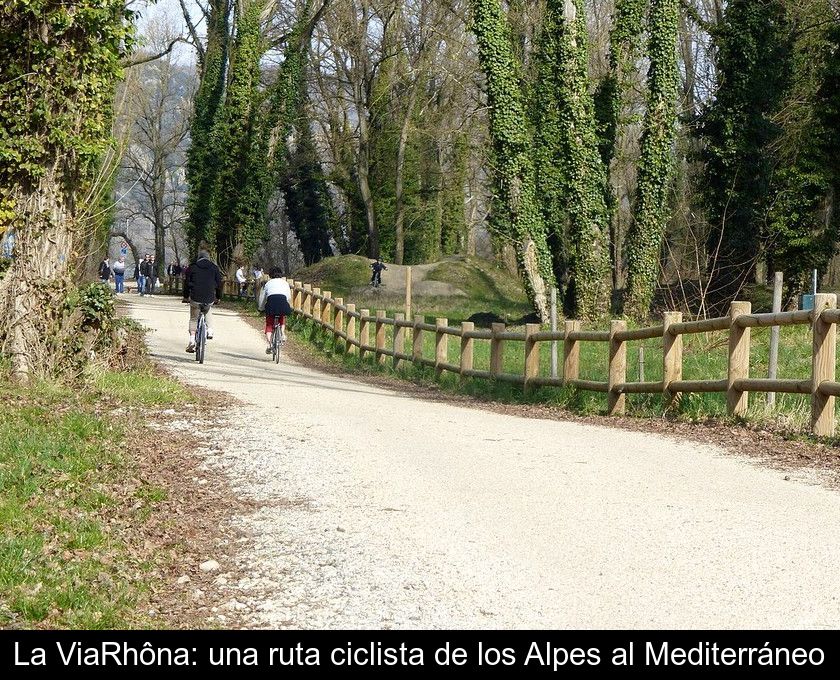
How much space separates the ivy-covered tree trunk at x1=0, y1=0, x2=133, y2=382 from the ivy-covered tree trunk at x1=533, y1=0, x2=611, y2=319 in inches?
728

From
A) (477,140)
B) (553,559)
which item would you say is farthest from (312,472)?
(477,140)

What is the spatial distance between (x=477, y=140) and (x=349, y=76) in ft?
19.8

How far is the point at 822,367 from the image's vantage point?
1079 cm

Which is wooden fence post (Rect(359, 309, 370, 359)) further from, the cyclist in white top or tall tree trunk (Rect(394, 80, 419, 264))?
tall tree trunk (Rect(394, 80, 419, 264))

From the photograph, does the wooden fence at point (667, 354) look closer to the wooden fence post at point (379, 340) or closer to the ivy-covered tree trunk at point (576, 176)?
the wooden fence post at point (379, 340)

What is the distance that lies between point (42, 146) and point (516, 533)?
27.1 feet

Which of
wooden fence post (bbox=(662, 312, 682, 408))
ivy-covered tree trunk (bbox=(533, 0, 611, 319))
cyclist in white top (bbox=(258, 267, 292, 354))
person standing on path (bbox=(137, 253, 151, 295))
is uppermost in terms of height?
ivy-covered tree trunk (bbox=(533, 0, 611, 319))

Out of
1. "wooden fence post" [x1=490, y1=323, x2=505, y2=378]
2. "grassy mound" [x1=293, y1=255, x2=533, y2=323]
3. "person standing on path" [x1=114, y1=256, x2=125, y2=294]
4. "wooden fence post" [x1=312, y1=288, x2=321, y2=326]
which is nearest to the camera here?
"wooden fence post" [x1=490, y1=323, x2=505, y2=378]

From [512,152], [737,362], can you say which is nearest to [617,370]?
[737,362]

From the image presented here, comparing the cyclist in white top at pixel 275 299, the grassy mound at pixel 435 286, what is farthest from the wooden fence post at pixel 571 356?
the grassy mound at pixel 435 286

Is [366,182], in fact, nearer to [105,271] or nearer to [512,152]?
[105,271]

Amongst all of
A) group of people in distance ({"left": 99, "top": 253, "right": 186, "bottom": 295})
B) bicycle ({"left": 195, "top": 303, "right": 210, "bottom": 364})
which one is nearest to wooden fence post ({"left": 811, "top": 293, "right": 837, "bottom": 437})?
bicycle ({"left": 195, "top": 303, "right": 210, "bottom": 364})

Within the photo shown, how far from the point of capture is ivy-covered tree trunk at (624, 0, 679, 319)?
30859 mm

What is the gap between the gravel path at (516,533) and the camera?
5.59 m
